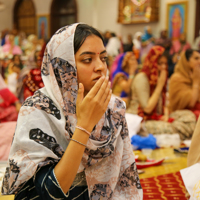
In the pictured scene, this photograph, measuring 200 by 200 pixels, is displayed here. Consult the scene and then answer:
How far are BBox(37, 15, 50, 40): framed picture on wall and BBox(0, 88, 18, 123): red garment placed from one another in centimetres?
1009

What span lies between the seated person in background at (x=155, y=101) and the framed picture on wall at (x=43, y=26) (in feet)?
32.6

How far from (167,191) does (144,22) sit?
8816mm

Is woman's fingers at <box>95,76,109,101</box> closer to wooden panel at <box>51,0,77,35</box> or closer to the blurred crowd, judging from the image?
the blurred crowd

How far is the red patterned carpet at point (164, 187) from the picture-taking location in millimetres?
2016

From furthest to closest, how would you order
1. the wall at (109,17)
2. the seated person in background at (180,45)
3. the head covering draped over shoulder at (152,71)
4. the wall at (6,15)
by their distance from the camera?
the wall at (6,15), the wall at (109,17), the seated person in background at (180,45), the head covering draped over shoulder at (152,71)

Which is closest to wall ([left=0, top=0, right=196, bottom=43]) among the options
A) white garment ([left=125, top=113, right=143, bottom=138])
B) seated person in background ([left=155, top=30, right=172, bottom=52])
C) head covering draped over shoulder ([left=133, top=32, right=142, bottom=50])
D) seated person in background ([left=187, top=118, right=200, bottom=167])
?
head covering draped over shoulder ([left=133, top=32, right=142, bottom=50])

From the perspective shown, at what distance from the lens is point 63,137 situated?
4.01ft

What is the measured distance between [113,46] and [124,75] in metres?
5.48

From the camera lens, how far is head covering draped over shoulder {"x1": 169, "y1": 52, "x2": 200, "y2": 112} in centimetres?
374

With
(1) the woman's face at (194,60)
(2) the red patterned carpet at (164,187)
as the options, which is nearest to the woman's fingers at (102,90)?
(2) the red patterned carpet at (164,187)

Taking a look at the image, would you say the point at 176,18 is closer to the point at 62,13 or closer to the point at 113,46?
the point at 113,46

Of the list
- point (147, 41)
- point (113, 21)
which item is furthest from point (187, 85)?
point (113, 21)

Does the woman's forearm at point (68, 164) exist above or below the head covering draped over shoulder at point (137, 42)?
below

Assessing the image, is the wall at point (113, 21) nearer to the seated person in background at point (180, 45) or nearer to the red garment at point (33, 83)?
the seated person in background at point (180, 45)
